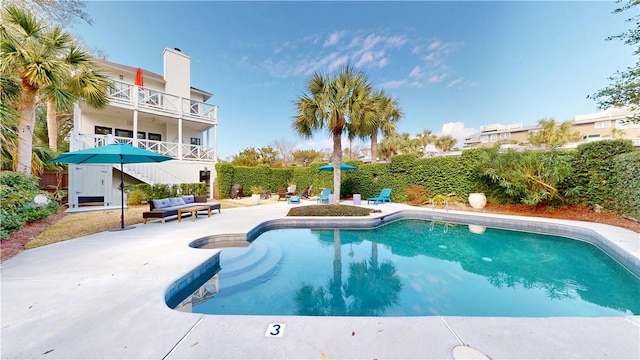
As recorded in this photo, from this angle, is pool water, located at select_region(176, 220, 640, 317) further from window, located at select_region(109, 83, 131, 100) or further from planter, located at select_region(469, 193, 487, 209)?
window, located at select_region(109, 83, 131, 100)

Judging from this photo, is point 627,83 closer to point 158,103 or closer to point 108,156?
point 108,156

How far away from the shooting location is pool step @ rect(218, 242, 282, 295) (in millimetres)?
4160

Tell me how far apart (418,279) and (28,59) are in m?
11.3

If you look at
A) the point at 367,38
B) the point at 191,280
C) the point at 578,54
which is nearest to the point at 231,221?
the point at 191,280

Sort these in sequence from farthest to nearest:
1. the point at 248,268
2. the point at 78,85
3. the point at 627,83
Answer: the point at 627,83
the point at 78,85
the point at 248,268

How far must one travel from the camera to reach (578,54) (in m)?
10.9

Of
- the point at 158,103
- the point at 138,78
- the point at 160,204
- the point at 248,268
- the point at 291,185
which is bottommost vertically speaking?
the point at 248,268

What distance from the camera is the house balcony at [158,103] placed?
1326 centimetres

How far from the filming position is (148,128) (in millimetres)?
16250

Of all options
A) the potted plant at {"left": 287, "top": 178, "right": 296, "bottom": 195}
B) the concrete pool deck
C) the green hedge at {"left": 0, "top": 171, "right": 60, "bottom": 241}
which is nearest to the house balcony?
the potted plant at {"left": 287, "top": 178, "right": 296, "bottom": 195}

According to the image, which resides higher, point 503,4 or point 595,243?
point 503,4

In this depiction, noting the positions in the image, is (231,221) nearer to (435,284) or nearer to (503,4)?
(435,284)

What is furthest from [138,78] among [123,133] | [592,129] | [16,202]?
[592,129]

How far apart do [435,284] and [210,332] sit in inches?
149
